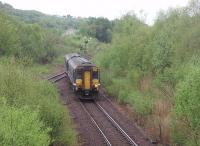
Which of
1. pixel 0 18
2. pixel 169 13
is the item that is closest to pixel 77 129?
pixel 169 13

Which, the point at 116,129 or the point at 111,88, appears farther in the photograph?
the point at 111,88

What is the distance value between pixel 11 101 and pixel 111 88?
67.5 ft

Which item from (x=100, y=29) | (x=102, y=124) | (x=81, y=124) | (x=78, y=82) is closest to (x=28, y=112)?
(x=81, y=124)

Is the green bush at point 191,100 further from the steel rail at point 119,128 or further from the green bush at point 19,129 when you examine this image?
the green bush at point 19,129

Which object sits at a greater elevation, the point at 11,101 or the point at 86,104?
the point at 11,101

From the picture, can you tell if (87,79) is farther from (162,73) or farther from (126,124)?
(126,124)

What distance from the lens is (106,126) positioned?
27531mm

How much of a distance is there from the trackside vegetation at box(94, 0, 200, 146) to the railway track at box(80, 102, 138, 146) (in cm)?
191

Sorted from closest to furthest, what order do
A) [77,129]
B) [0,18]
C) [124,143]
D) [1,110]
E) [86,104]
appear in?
[1,110] → [124,143] → [77,129] → [86,104] → [0,18]

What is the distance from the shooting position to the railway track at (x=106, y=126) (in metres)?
24.1

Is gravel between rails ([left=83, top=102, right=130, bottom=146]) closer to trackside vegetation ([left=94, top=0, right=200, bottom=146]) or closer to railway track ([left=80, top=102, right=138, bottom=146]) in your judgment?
railway track ([left=80, top=102, right=138, bottom=146])

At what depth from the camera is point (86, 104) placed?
34719 millimetres

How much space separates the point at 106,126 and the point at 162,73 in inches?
304

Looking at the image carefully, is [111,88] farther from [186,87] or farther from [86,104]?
[186,87]
